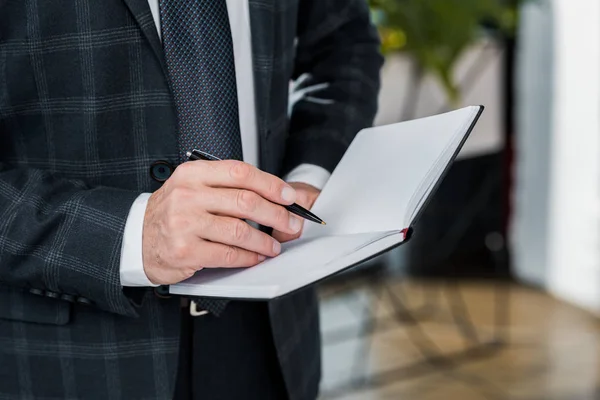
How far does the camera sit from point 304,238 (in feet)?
2.47

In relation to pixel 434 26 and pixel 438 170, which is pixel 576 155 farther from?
pixel 438 170

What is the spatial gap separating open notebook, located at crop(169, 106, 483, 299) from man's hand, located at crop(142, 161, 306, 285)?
0.03 meters

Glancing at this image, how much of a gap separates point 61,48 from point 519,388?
2.23 meters

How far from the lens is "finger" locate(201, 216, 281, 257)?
0.66 m

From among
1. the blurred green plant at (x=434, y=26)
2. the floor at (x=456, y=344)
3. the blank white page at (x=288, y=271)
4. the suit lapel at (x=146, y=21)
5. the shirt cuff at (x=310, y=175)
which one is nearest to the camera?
the blank white page at (x=288, y=271)

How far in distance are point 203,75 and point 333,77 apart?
9.7 inches

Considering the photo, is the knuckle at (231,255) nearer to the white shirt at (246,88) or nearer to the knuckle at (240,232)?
the knuckle at (240,232)

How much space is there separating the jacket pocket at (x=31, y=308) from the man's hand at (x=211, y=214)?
0.55 feet

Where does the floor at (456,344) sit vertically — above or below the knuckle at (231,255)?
below

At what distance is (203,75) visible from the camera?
80cm

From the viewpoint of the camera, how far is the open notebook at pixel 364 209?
2.13ft

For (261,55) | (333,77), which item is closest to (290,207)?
(261,55)

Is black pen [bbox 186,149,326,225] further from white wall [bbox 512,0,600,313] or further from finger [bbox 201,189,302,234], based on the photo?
white wall [bbox 512,0,600,313]

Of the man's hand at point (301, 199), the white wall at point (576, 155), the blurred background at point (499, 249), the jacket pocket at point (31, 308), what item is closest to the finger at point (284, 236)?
the man's hand at point (301, 199)
